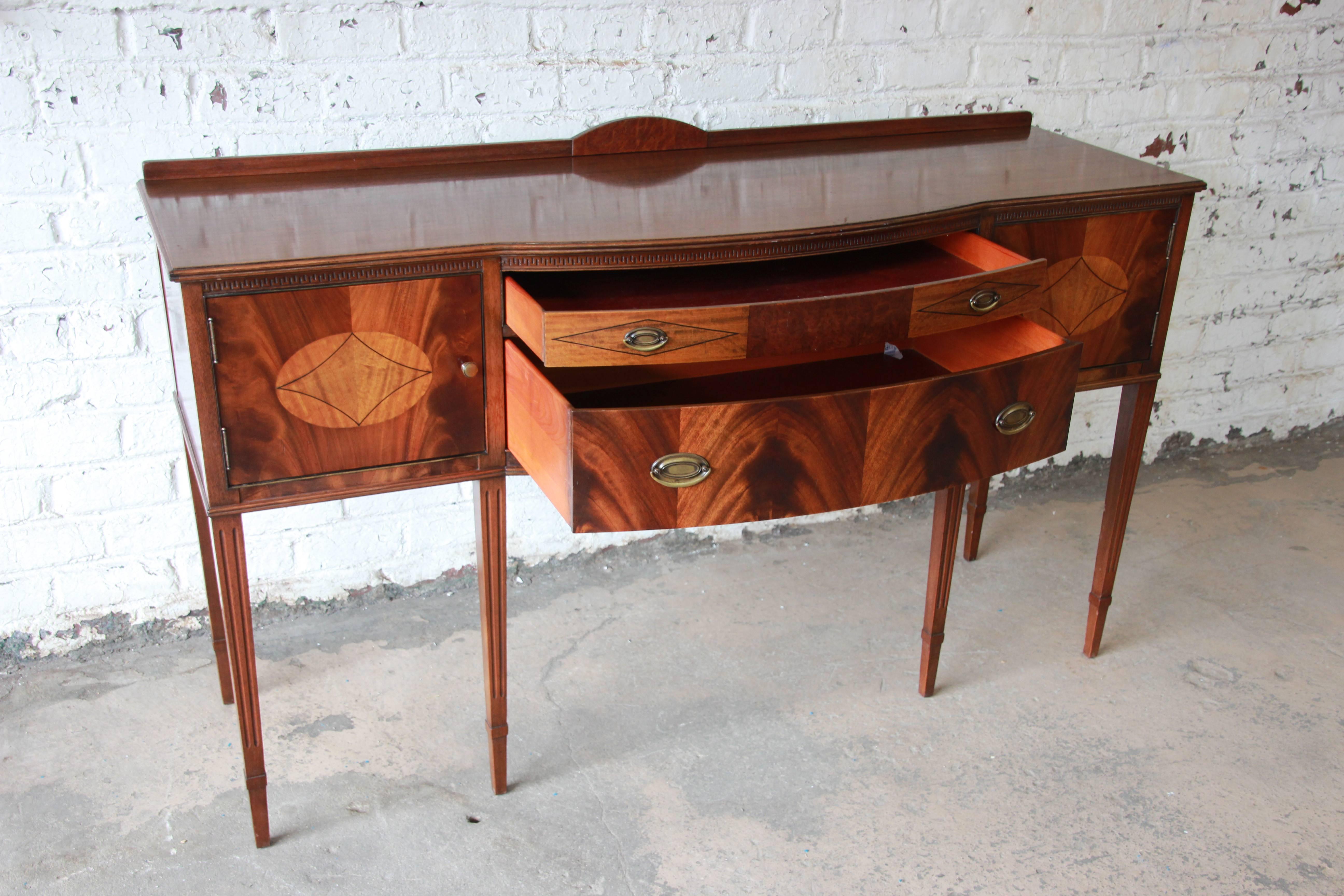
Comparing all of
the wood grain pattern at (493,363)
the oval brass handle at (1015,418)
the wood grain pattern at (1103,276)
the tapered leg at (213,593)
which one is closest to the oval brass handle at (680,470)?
the wood grain pattern at (493,363)

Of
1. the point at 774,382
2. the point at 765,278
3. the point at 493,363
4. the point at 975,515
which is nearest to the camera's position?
the point at 493,363

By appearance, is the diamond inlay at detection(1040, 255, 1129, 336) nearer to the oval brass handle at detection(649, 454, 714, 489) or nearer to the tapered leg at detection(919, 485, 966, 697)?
the tapered leg at detection(919, 485, 966, 697)

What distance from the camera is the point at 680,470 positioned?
4.55 feet

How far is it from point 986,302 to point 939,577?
21.6 inches

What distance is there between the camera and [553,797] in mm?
1749

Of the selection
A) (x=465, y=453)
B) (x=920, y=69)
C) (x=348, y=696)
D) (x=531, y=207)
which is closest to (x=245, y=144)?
(x=531, y=207)

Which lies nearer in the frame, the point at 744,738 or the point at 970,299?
the point at 970,299

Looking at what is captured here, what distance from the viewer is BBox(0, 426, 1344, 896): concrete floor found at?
163 centimetres

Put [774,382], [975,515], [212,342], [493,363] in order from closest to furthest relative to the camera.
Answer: [212,342], [493,363], [774,382], [975,515]

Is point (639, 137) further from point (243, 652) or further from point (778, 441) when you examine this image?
point (243, 652)

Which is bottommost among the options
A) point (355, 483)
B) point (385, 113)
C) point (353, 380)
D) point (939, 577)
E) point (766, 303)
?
point (939, 577)

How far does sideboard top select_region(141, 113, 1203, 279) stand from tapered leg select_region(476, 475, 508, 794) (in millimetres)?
357

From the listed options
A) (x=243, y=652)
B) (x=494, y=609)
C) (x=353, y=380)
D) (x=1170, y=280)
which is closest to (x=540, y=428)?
(x=353, y=380)

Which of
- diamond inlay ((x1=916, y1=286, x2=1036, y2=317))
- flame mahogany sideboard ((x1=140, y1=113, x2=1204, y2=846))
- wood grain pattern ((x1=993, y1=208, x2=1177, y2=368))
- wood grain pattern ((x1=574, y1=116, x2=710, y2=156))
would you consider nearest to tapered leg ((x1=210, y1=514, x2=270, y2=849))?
flame mahogany sideboard ((x1=140, y1=113, x2=1204, y2=846))
